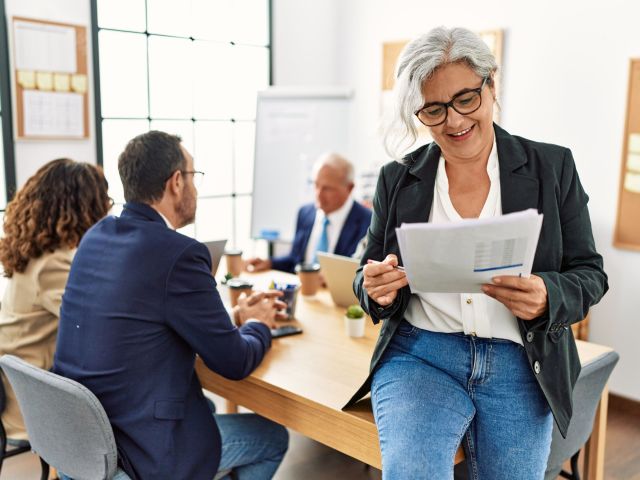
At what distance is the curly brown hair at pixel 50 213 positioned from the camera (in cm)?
226

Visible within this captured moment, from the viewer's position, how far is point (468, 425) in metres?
1.49

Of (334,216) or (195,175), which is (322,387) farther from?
(334,216)

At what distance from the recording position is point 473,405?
1.51 meters

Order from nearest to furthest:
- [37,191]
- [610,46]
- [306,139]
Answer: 1. [37,191]
2. [610,46]
3. [306,139]

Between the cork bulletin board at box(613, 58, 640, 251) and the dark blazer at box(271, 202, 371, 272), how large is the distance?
1325 mm

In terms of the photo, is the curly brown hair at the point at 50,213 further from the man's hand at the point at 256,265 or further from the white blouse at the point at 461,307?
the white blouse at the point at 461,307

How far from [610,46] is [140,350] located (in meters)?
2.95

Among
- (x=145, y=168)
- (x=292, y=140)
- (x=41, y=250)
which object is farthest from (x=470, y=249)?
(x=292, y=140)

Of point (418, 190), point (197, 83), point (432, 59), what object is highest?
point (197, 83)

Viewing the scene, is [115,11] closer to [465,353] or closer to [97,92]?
[97,92]

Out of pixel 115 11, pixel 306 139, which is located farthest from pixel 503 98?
pixel 115 11

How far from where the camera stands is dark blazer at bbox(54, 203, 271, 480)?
5.64 ft

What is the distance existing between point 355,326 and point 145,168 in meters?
0.86

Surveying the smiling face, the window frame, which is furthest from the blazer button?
the window frame
